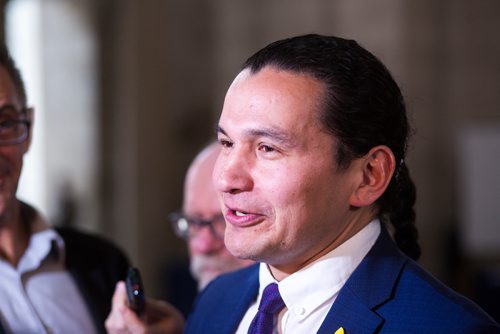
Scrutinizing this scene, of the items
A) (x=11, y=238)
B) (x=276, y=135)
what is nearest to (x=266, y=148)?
(x=276, y=135)

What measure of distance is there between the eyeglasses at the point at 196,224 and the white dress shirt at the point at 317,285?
1.11m

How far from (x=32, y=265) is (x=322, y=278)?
1.03 meters

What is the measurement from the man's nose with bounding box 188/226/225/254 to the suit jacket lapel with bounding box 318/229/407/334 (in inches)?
45.8

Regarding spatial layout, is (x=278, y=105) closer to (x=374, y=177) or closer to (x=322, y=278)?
(x=374, y=177)

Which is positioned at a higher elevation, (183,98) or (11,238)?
(11,238)

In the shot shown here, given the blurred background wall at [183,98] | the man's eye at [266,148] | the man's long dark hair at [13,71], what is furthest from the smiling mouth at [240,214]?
the blurred background wall at [183,98]

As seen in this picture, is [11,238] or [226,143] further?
[11,238]

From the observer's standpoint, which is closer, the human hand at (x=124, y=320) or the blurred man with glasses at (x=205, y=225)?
the human hand at (x=124, y=320)

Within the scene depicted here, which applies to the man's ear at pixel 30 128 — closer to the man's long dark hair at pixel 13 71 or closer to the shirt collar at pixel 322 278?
the man's long dark hair at pixel 13 71

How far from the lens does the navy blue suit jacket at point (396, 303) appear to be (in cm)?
159

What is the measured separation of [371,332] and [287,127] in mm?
483

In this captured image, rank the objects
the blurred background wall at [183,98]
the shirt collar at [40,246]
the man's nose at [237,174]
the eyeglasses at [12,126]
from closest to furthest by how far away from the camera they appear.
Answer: the man's nose at [237,174] → the eyeglasses at [12,126] → the shirt collar at [40,246] → the blurred background wall at [183,98]

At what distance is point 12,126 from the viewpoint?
226 cm

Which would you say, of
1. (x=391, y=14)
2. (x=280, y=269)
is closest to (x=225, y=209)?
(x=280, y=269)
